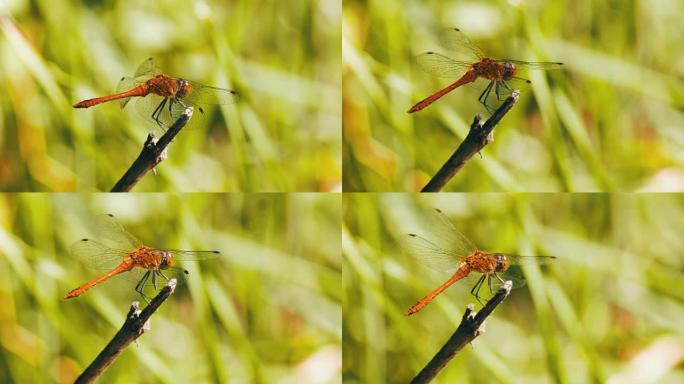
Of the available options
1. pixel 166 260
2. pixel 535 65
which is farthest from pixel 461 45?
pixel 166 260

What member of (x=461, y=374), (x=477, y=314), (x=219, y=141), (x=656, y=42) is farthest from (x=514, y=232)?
(x=219, y=141)

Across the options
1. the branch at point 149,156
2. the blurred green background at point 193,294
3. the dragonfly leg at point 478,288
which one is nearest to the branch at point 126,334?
the blurred green background at point 193,294

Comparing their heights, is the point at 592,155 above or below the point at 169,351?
above


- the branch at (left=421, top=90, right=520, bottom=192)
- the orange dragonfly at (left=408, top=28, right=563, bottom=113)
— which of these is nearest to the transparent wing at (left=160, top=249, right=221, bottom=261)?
the branch at (left=421, top=90, right=520, bottom=192)

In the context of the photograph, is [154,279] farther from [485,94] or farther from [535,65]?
[535,65]

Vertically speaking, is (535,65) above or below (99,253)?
above

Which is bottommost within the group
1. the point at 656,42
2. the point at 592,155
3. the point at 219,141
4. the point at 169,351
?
the point at 169,351

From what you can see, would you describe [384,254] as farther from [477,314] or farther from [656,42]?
[656,42]
